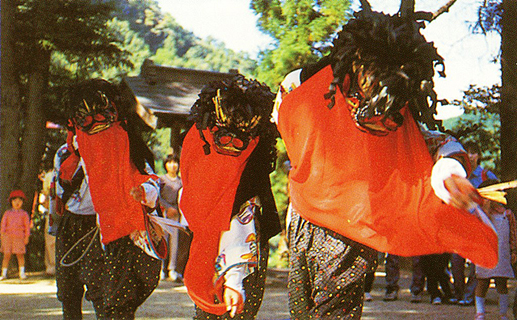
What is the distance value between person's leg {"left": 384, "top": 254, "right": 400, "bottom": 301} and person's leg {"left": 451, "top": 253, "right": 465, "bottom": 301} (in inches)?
28.4

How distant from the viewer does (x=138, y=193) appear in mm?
4973

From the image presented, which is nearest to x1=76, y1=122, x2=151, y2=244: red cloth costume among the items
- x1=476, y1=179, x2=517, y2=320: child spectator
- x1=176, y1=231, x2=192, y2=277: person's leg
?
x1=176, y1=231, x2=192, y2=277: person's leg

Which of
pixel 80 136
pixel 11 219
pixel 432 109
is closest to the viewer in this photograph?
pixel 432 109

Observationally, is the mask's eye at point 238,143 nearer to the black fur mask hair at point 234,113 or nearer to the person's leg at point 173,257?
the black fur mask hair at point 234,113

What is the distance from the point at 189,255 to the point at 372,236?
4.23ft

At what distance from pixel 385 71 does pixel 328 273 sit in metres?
1.08

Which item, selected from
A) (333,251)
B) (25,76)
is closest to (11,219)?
(25,76)

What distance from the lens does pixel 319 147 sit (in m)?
3.62

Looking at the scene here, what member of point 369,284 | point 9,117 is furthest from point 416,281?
point 9,117

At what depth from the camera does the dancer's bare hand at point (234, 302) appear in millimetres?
3928

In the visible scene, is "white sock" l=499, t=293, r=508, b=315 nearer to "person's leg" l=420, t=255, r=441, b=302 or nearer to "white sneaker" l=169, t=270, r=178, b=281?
"person's leg" l=420, t=255, r=441, b=302

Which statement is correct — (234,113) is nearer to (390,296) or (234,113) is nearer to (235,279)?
(235,279)

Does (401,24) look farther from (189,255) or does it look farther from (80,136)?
(80,136)

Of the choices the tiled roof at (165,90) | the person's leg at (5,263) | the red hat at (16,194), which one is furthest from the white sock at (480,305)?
the red hat at (16,194)
